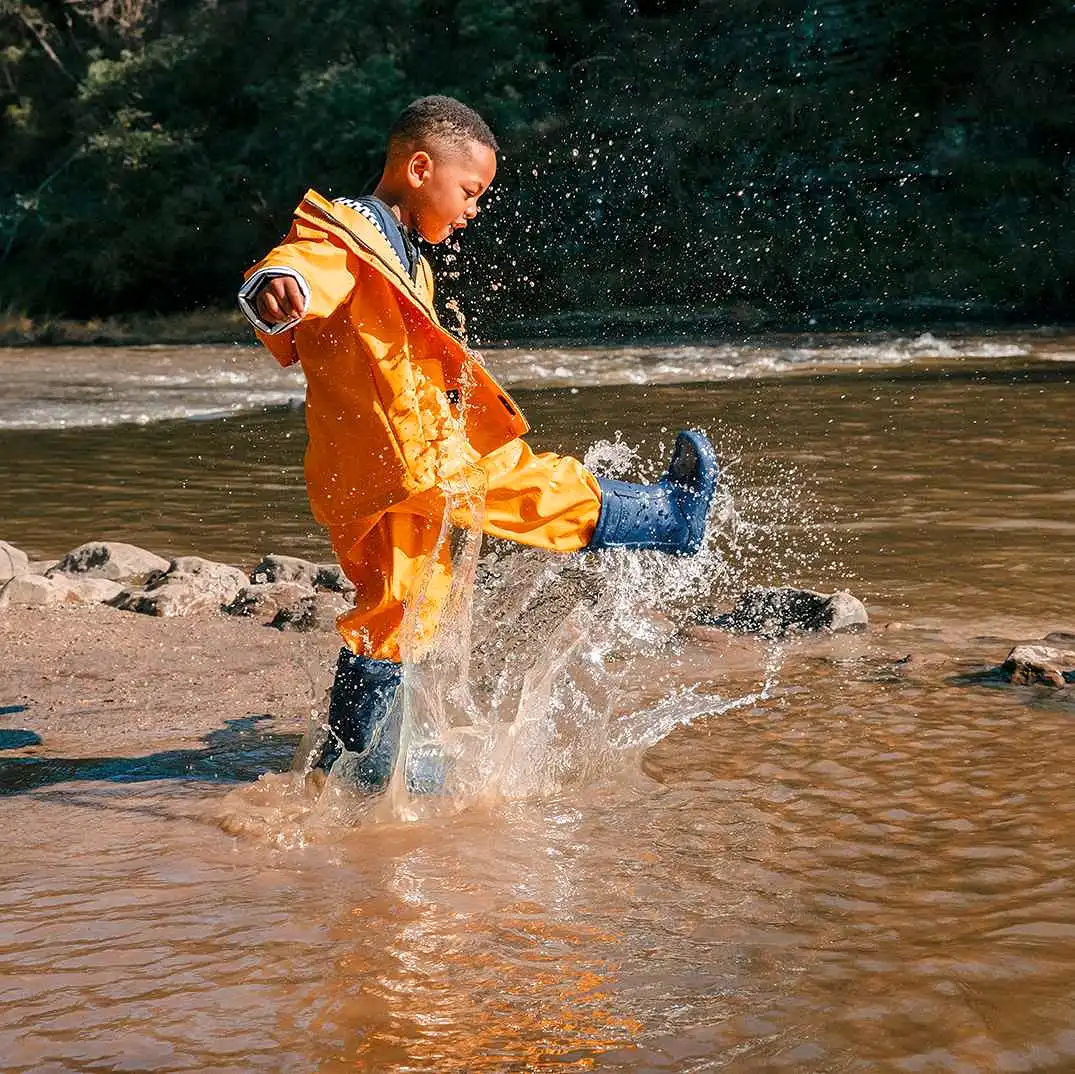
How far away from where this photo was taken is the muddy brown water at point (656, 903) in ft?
9.26

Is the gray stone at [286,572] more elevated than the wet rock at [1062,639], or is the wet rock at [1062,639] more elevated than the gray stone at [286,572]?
the wet rock at [1062,639]

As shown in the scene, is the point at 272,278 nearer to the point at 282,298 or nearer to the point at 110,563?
the point at 282,298

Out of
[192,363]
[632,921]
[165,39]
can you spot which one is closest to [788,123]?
[192,363]

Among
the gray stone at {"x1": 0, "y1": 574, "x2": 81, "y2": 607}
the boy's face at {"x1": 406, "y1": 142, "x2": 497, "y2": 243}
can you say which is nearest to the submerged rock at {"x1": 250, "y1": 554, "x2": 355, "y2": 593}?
the gray stone at {"x1": 0, "y1": 574, "x2": 81, "y2": 607}

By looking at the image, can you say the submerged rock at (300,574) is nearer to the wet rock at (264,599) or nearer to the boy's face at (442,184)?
the wet rock at (264,599)

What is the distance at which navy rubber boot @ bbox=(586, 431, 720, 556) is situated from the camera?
3900 millimetres

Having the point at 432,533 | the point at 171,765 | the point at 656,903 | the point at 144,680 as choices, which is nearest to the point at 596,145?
the point at 144,680

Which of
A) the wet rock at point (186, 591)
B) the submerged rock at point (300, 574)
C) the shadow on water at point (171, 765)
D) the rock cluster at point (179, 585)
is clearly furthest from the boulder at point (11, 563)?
the shadow on water at point (171, 765)

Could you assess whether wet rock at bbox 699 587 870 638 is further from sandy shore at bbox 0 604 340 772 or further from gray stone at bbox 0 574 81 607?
gray stone at bbox 0 574 81 607

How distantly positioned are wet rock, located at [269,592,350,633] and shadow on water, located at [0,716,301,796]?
144 cm

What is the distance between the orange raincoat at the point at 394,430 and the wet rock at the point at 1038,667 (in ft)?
6.19

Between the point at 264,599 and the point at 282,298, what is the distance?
10.6 feet

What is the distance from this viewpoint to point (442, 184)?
160 inches

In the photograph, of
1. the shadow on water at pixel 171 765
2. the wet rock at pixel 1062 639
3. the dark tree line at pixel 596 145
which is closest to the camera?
the shadow on water at pixel 171 765
